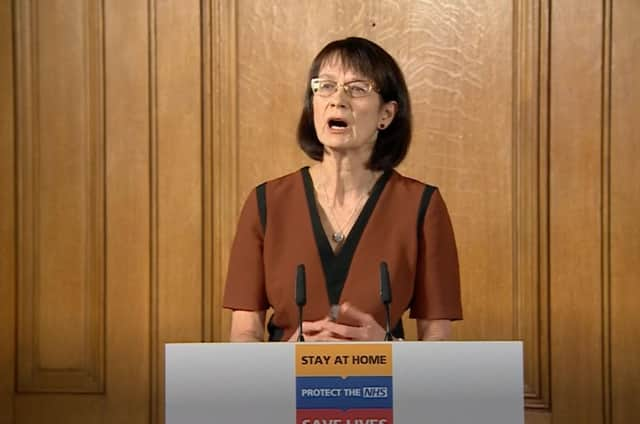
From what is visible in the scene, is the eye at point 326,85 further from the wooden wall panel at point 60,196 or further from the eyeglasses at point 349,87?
the wooden wall panel at point 60,196

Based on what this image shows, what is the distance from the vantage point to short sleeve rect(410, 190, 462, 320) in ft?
7.71

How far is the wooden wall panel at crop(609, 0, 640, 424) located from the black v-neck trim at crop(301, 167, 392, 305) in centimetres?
88

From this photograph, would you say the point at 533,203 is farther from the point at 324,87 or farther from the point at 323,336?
the point at 323,336

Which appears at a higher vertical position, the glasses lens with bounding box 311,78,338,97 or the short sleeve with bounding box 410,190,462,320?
the glasses lens with bounding box 311,78,338,97

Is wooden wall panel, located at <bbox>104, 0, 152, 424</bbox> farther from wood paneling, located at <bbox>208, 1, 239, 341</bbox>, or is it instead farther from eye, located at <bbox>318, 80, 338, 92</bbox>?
eye, located at <bbox>318, 80, 338, 92</bbox>

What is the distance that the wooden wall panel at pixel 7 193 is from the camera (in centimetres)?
325

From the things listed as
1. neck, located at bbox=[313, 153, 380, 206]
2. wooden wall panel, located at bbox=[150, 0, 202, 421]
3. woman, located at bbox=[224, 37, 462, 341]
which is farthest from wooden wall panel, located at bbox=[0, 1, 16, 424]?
neck, located at bbox=[313, 153, 380, 206]

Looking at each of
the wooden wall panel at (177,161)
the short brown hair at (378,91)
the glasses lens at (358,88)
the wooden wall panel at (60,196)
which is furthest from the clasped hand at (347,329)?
the wooden wall panel at (60,196)

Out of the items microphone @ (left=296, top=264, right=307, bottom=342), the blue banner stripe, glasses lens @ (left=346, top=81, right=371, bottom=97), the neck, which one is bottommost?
the blue banner stripe

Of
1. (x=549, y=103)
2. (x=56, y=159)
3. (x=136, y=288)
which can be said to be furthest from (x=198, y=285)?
(x=549, y=103)

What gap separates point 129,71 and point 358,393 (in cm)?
184

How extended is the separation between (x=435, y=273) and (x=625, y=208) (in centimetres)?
87

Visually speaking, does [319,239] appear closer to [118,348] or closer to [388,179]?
[388,179]

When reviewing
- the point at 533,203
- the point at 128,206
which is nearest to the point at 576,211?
the point at 533,203
